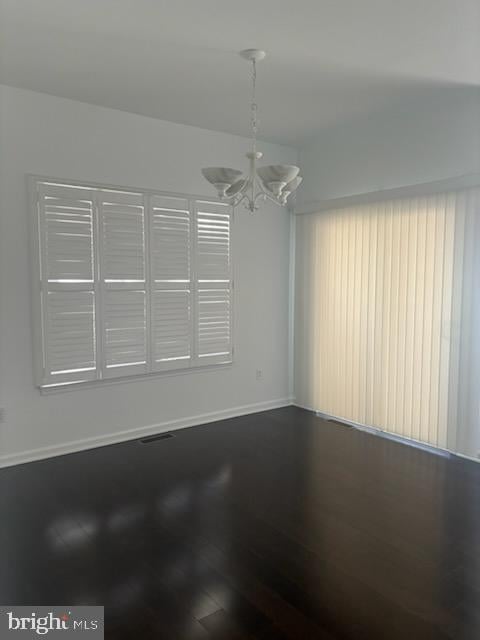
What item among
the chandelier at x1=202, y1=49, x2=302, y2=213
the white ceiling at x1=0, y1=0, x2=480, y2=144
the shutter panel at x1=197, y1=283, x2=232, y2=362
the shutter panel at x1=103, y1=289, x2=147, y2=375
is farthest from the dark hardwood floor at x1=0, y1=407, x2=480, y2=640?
the white ceiling at x1=0, y1=0, x2=480, y2=144

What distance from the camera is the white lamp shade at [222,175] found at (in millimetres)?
2732

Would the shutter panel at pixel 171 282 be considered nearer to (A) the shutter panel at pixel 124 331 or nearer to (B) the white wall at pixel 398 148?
(A) the shutter panel at pixel 124 331

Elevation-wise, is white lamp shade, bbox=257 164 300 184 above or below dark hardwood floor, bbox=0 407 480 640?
above

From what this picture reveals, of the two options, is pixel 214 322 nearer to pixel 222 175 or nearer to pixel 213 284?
pixel 213 284

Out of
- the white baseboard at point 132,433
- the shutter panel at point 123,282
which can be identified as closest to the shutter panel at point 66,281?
the shutter panel at point 123,282

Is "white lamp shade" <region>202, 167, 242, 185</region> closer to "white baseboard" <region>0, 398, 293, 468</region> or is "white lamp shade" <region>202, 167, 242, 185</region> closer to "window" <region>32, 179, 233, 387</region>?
"window" <region>32, 179, 233, 387</region>

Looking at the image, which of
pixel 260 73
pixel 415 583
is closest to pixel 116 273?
pixel 260 73

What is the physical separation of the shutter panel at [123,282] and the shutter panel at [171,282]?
12 centimetres

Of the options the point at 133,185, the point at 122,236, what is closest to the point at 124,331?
the point at 122,236

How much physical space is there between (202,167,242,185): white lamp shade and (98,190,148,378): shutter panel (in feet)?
5.39

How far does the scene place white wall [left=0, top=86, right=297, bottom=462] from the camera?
372 cm

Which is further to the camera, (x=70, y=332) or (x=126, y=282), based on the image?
(x=126, y=282)

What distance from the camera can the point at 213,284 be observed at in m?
4.86

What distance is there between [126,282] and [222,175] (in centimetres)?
183
